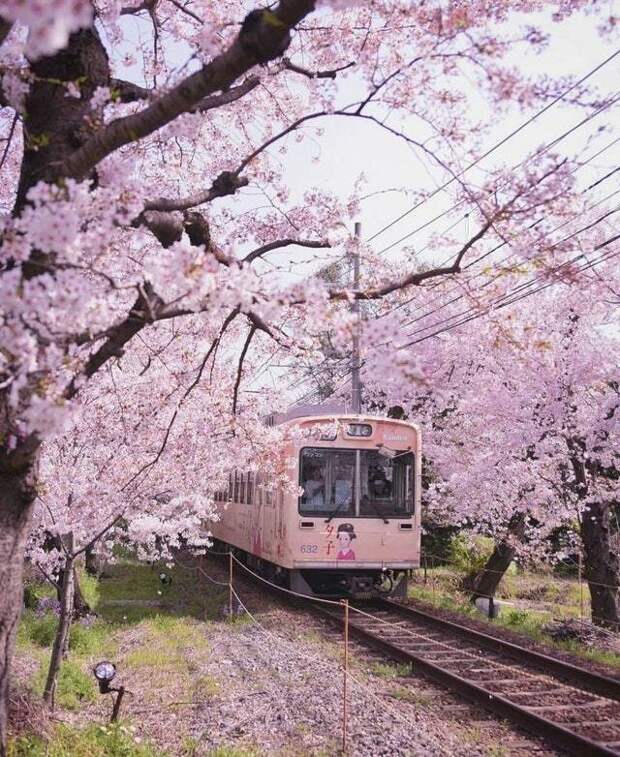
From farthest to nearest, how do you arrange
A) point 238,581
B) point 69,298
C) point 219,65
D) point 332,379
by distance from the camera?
1. point 332,379
2. point 238,581
3. point 219,65
4. point 69,298

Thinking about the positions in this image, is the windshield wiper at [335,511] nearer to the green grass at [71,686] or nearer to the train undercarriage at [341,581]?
the train undercarriage at [341,581]

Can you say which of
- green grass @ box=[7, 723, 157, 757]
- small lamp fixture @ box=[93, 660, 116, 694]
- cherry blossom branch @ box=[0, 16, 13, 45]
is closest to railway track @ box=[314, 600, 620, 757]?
green grass @ box=[7, 723, 157, 757]

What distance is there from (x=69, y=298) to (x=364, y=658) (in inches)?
263

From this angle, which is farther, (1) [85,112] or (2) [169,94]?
(1) [85,112]

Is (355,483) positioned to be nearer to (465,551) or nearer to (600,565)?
(600,565)

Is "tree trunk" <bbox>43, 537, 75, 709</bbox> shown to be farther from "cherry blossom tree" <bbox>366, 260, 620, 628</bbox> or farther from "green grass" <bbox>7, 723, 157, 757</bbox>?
"cherry blossom tree" <bbox>366, 260, 620, 628</bbox>

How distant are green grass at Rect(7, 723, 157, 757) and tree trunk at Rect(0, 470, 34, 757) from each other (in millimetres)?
792

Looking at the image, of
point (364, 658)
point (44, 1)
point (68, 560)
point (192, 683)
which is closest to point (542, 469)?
point (364, 658)

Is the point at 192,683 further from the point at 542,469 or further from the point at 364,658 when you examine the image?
the point at 542,469

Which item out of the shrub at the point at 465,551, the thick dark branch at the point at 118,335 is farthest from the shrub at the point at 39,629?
the shrub at the point at 465,551

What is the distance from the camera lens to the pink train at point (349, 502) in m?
10.9

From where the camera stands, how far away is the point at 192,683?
6.97m

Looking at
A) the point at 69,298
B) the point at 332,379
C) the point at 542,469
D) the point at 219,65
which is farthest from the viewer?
the point at 332,379

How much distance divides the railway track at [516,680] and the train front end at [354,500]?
0.98 metres
